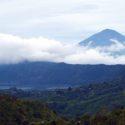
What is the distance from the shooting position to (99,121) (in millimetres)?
195375

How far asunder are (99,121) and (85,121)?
6.90m

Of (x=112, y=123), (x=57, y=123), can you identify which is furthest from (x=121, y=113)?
(x=57, y=123)

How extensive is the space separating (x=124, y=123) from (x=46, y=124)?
3122cm

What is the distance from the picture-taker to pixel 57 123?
647ft

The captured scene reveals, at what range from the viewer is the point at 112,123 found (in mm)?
191875

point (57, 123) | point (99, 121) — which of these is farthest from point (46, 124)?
point (99, 121)

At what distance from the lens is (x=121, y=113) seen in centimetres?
19888

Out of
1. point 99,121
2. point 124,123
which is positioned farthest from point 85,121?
point 124,123

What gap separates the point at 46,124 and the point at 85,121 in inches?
640

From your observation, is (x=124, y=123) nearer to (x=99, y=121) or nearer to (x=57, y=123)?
(x=99, y=121)

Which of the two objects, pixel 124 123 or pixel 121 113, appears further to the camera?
pixel 121 113

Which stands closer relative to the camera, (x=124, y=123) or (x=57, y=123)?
(x=124, y=123)

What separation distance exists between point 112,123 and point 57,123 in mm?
21980

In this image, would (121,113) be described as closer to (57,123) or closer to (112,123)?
(112,123)
